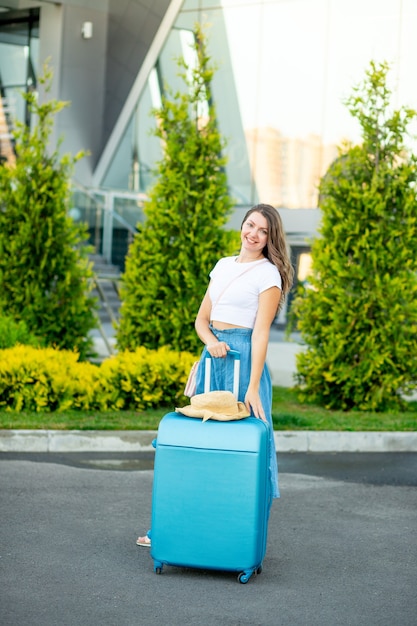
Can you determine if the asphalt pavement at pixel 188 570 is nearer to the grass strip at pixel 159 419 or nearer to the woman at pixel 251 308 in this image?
the woman at pixel 251 308

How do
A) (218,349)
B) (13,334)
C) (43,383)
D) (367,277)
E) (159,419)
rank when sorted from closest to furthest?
(218,349), (159,419), (43,383), (367,277), (13,334)

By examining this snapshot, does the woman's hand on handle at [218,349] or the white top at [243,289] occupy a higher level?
the white top at [243,289]

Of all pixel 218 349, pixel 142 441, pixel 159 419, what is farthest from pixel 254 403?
pixel 159 419

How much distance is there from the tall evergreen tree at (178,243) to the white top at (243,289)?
19.2 ft

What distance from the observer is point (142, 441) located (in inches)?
337

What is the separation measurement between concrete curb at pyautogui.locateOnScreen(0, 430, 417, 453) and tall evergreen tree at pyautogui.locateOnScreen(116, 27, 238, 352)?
261 cm

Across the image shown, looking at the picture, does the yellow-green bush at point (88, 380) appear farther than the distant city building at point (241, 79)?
No

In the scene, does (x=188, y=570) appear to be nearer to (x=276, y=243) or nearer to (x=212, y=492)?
(x=212, y=492)

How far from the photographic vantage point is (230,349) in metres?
5.07

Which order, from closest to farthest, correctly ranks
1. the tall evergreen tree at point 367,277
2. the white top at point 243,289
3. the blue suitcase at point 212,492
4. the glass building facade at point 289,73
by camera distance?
the blue suitcase at point 212,492 → the white top at point 243,289 → the tall evergreen tree at point 367,277 → the glass building facade at point 289,73

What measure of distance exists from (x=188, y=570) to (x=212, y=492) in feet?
1.85

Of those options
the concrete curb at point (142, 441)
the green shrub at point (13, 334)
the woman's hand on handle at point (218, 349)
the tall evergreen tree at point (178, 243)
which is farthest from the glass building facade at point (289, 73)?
the woman's hand on handle at point (218, 349)

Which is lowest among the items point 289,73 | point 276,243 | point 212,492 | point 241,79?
point 212,492

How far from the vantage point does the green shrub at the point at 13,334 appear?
35.1ft
